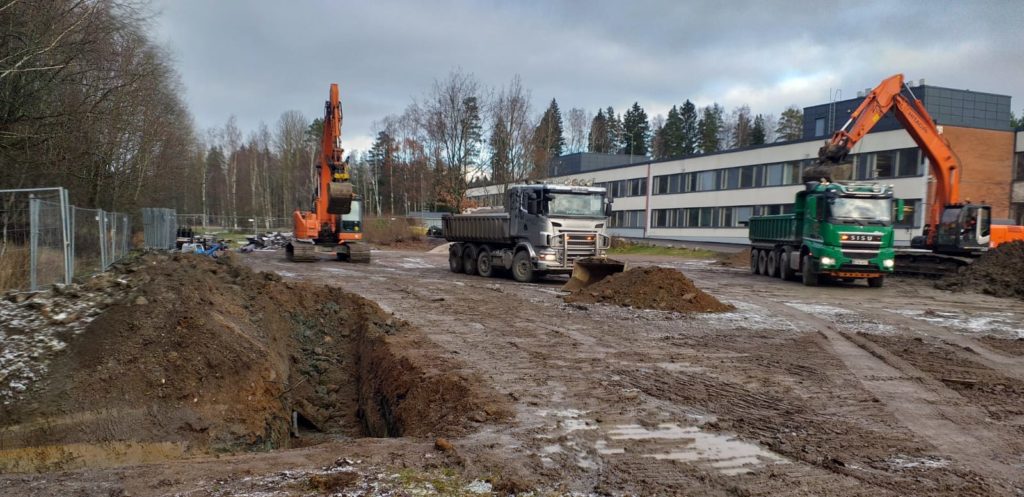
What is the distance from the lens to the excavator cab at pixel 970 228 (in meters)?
20.3

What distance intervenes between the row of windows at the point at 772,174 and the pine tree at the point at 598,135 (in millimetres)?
25201

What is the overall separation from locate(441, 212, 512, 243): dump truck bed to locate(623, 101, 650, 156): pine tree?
6893 cm

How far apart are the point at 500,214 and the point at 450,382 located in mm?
13829

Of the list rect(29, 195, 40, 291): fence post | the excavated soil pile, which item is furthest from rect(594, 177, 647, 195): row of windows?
rect(29, 195, 40, 291): fence post

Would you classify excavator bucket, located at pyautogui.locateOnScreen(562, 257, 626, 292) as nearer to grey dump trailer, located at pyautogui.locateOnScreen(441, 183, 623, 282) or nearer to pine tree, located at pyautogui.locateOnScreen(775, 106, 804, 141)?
grey dump trailer, located at pyautogui.locateOnScreen(441, 183, 623, 282)

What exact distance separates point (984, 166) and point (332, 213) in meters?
34.8

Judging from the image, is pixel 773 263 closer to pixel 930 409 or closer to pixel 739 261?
pixel 739 261

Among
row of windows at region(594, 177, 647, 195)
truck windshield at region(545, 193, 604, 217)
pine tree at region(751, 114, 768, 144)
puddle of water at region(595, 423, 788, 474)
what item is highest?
pine tree at region(751, 114, 768, 144)

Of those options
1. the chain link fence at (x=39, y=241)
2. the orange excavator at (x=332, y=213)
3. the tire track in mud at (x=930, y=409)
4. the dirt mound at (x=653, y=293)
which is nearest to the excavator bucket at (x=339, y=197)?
the orange excavator at (x=332, y=213)

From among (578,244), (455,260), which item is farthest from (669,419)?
(455,260)

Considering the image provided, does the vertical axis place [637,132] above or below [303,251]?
above

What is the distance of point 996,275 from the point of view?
59.2ft

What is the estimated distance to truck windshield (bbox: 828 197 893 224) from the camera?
59.0 feet

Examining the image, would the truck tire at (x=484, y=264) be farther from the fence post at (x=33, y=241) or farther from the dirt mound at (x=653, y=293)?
the fence post at (x=33, y=241)
